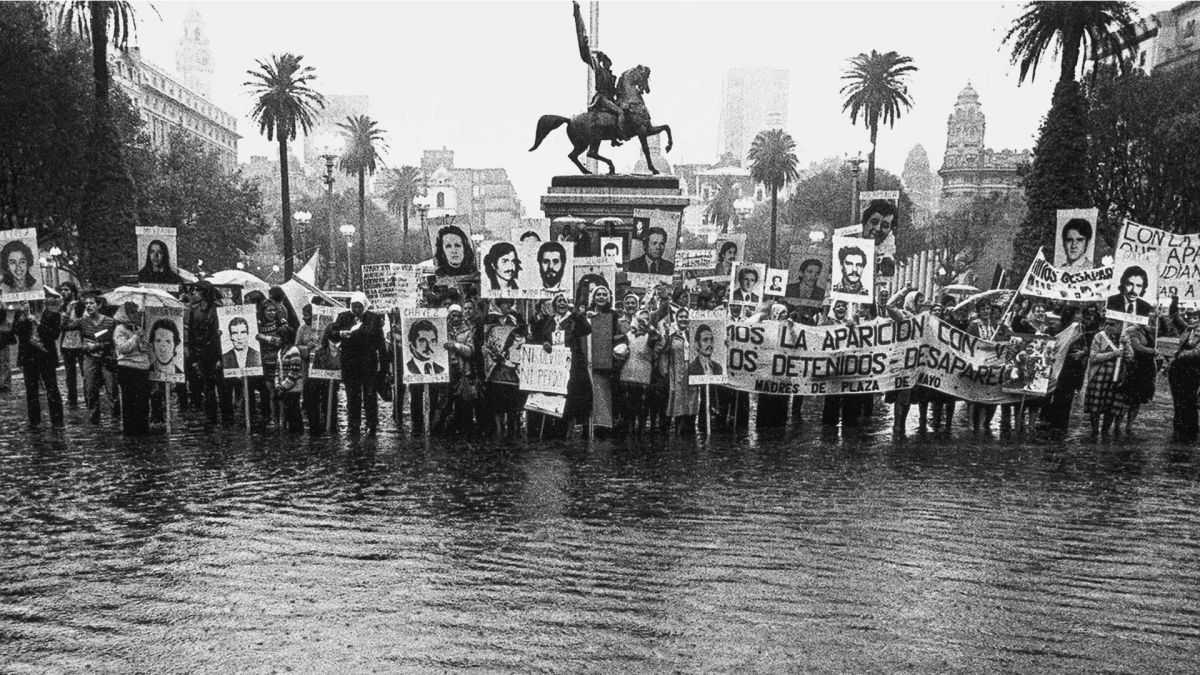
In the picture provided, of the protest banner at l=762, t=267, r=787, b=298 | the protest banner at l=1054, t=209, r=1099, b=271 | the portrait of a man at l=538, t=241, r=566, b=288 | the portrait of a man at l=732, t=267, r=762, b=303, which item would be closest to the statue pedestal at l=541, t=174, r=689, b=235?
the protest banner at l=762, t=267, r=787, b=298

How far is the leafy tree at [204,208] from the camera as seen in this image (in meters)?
52.0

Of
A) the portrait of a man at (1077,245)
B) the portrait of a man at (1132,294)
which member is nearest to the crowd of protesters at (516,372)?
the portrait of a man at (1132,294)

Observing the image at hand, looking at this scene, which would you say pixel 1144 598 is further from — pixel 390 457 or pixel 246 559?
pixel 390 457

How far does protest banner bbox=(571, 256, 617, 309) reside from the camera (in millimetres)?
14695

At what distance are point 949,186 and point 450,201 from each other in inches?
3242

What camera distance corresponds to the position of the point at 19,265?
47.2 ft

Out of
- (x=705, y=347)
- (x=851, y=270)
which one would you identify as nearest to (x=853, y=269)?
(x=851, y=270)

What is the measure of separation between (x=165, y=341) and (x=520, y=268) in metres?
4.54

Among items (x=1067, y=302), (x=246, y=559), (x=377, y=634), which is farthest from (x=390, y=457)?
(x=1067, y=302)

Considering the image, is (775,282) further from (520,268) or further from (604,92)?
(604,92)

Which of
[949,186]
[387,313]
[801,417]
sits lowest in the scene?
[801,417]

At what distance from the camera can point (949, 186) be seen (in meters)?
130

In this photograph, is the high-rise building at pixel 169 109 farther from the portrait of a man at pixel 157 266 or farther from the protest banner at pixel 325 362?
the protest banner at pixel 325 362

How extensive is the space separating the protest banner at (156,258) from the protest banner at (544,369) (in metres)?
7.81
